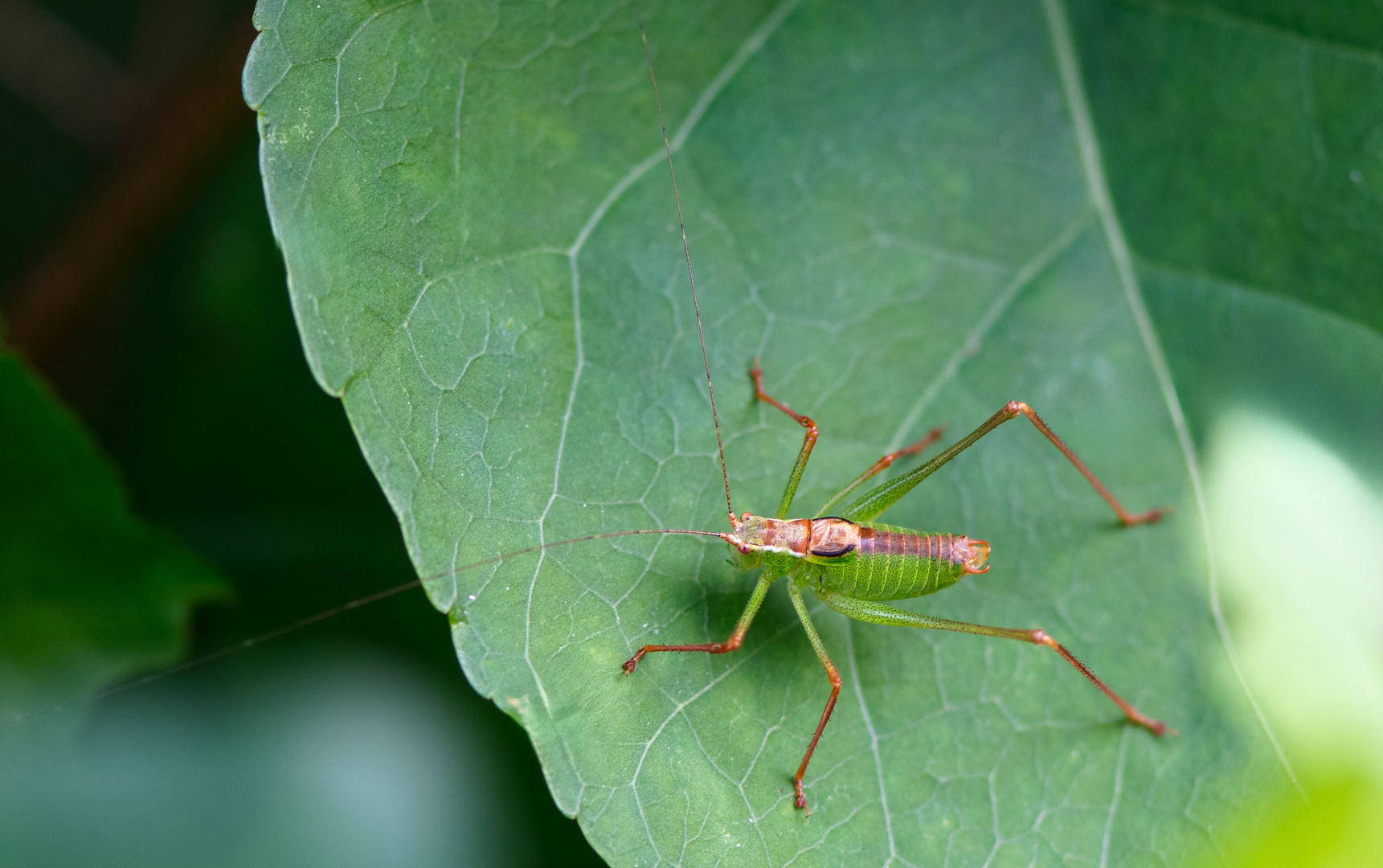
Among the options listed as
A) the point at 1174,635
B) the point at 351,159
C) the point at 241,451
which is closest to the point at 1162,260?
the point at 1174,635

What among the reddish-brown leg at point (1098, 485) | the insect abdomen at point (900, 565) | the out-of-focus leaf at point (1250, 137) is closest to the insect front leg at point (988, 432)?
the reddish-brown leg at point (1098, 485)

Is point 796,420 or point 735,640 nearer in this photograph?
point 735,640

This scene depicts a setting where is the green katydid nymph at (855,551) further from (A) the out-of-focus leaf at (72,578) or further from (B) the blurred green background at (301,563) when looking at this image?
(A) the out-of-focus leaf at (72,578)

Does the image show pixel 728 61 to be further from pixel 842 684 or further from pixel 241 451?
pixel 241 451

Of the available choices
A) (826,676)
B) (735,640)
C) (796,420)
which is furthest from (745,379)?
(826,676)

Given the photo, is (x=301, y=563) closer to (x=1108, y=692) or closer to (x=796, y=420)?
(x=796, y=420)

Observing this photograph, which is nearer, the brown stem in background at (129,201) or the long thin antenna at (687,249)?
the long thin antenna at (687,249)
